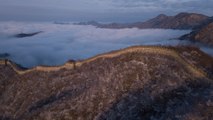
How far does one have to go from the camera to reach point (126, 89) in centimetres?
3438

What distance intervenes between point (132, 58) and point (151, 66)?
2.40 meters

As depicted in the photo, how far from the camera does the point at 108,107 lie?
1302 inches

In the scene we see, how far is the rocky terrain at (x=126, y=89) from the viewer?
101 ft

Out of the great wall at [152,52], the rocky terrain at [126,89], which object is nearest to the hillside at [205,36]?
the great wall at [152,52]

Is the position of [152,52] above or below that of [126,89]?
above

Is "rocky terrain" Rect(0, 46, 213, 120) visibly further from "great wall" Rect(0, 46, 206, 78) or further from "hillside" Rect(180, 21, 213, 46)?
"hillside" Rect(180, 21, 213, 46)

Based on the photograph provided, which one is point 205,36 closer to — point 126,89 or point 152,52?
point 152,52

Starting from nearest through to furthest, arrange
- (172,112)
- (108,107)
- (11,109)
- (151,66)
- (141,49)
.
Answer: (172,112) → (108,107) → (151,66) → (141,49) → (11,109)

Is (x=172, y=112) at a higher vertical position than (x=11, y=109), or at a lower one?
higher

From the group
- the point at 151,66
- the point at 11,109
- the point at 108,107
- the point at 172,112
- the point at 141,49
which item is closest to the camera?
the point at 172,112

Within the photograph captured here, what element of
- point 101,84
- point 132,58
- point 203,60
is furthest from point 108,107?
point 203,60

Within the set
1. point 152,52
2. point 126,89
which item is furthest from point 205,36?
point 126,89

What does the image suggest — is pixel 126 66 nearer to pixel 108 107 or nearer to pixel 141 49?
pixel 141 49

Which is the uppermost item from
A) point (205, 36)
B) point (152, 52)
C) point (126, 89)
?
point (152, 52)
